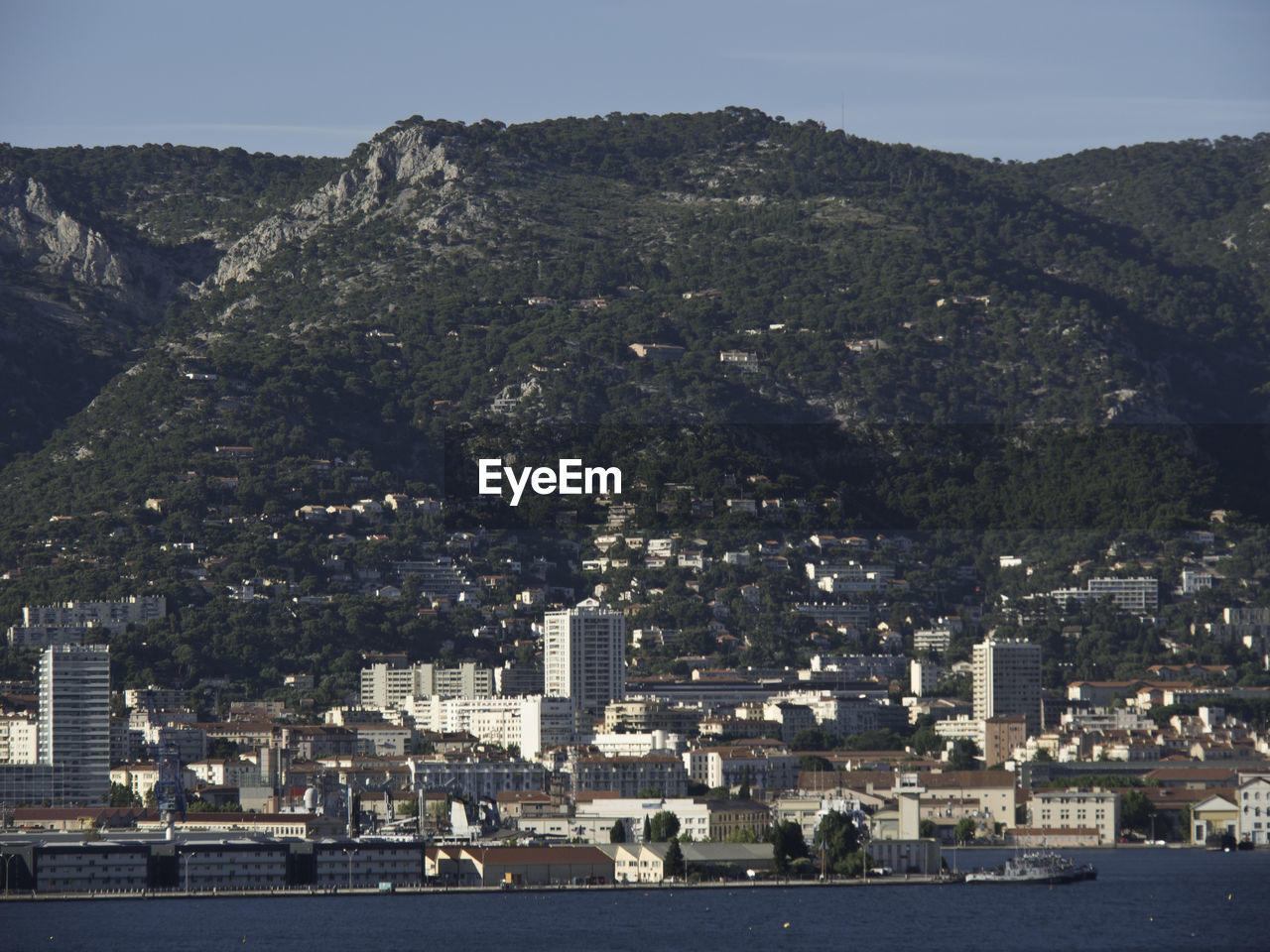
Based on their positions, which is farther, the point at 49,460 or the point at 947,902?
the point at 49,460

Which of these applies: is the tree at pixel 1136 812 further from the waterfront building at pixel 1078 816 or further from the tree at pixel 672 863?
the tree at pixel 672 863

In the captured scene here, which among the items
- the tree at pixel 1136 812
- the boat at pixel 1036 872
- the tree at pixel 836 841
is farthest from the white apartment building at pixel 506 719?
the boat at pixel 1036 872

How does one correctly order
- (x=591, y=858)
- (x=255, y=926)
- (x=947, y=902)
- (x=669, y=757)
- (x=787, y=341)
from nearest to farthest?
1. (x=255, y=926)
2. (x=947, y=902)
3. (x=591, y=858)
4. (x=669, y=757)
5. (x=787, y=341)

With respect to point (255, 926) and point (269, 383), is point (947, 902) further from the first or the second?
point (269, 383)

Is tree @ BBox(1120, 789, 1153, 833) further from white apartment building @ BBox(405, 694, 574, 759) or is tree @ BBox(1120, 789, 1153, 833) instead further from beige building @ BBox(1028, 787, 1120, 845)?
white apartment building @ BBox(405, 694, 574, 759)

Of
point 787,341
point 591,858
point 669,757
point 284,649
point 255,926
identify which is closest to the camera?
point 255,926

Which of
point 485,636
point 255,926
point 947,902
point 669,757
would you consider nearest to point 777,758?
point 669,757

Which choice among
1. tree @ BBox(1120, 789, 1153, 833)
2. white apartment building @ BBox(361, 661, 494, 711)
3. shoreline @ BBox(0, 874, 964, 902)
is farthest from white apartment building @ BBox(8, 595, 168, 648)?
shoreline @ BBox(0, 874, 964, 902)
